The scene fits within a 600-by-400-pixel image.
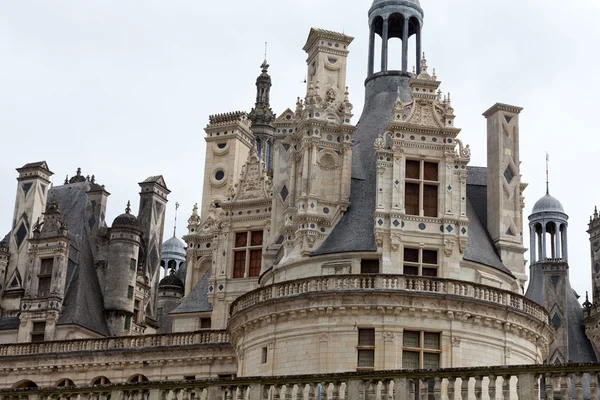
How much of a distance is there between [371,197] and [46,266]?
16.0 meters

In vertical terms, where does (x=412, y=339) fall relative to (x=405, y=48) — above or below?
below

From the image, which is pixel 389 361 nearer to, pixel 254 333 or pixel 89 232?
pixel 254 333

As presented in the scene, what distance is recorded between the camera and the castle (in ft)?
110

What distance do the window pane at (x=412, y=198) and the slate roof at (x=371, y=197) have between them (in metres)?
1.17

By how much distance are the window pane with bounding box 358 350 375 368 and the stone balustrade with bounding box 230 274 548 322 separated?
1821 millimetres

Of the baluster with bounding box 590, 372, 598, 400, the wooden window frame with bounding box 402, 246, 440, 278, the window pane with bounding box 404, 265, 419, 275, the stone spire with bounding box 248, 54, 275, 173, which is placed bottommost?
the baluster with bounding box 590, 372, 598, 400

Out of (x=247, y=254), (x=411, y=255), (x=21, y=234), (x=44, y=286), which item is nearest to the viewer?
(x=411, y=255)

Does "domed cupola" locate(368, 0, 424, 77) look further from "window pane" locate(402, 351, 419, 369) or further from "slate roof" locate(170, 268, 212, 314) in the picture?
"window pane" locate(402, 351, 419, 369)

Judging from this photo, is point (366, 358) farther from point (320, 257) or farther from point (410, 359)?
point (320, 257)

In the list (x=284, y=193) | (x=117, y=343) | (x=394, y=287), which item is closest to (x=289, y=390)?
(x=394, y=287)

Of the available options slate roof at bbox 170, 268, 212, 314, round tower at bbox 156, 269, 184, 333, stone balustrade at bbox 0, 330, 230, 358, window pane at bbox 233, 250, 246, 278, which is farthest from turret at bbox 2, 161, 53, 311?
window pane at bbox 233, 250, 246, 278

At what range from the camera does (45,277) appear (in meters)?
46.5

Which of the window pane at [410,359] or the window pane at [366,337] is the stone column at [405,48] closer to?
the window pane at [366,337]

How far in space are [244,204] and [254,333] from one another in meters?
8.00
